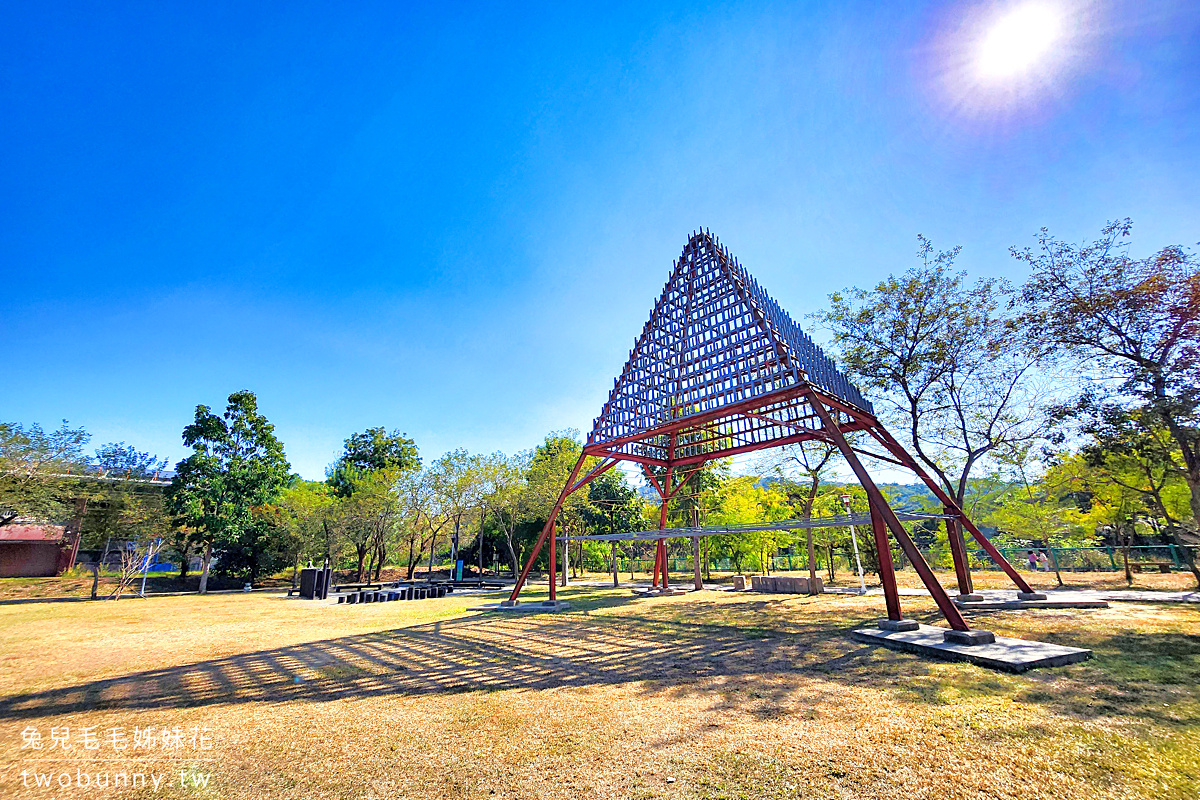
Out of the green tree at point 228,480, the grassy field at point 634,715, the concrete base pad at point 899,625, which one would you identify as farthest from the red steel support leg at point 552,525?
the green tree at point 228,480

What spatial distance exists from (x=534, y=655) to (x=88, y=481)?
1403 inches

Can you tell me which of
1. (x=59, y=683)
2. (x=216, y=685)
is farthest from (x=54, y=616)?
(x=216, y=685)

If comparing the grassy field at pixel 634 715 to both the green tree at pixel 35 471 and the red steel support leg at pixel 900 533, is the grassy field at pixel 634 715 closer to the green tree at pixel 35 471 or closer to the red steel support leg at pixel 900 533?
the red steel support leg at pixel 900 533

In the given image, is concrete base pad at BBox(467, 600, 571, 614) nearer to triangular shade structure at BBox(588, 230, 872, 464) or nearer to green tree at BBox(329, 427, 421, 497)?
triangular shade structure at BBox(588, 230, 872, 464)

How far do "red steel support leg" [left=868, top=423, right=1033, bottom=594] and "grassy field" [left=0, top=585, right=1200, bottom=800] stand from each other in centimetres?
193

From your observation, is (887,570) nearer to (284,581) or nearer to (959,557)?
(959,557)

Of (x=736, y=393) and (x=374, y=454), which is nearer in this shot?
(x=736, y=393)

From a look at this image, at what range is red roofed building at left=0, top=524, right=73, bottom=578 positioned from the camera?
110 ft

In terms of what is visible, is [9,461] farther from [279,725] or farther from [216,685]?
[279,725]

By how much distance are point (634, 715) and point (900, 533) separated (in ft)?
18.5

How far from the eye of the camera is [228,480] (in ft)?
101

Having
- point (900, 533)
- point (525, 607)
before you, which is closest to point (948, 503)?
point (900, 533)

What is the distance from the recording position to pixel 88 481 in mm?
28406

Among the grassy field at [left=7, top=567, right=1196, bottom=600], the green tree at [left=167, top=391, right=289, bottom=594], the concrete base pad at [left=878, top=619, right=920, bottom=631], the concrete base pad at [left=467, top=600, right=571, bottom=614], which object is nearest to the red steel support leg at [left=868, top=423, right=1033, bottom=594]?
the concrete base pad at [left=878, top=619, right=920, bottom=631]
